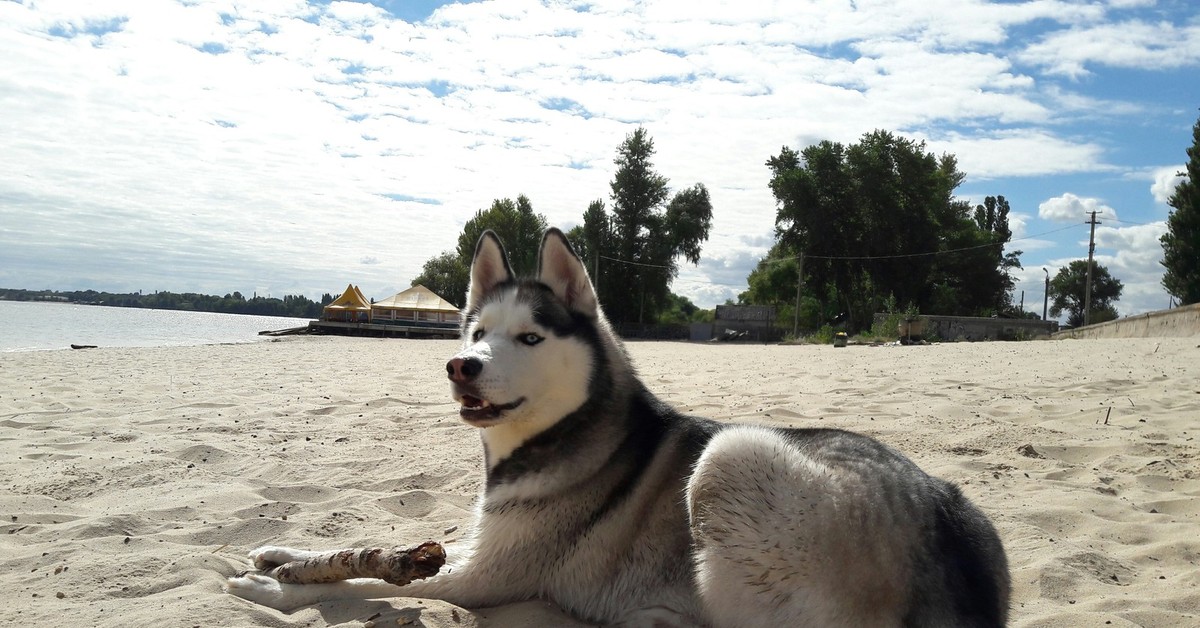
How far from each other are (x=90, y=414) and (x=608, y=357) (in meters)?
6.54

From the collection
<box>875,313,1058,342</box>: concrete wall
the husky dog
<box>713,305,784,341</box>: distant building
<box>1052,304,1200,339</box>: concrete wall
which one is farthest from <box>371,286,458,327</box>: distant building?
the husky dog

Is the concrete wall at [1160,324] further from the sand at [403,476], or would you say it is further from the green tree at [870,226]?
the green tree at [870,226]

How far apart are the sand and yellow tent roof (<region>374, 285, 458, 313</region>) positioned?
4330 cm

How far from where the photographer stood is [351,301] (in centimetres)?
5622

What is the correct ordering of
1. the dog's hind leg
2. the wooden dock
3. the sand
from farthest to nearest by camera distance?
1. the wooden dock
2. the sand
3. the dog's hind leg

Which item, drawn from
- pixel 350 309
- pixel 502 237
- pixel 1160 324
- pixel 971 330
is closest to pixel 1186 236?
pixel 971 330

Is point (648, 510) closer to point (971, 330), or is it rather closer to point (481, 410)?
point (481, 410)

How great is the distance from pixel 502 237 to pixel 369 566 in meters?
53.0

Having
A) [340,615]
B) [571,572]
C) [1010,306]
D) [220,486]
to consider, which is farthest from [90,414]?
[1010,306]

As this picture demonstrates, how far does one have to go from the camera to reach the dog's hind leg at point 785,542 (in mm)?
2613

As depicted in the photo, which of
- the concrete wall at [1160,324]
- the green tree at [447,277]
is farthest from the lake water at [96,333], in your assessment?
the concrete wall at [1160,324]

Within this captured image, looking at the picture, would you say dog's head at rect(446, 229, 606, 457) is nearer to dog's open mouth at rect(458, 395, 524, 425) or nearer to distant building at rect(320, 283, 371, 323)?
dog's open mouth at rect(458, 395, 524, 425)

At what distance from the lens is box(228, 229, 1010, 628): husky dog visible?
8.75 ft

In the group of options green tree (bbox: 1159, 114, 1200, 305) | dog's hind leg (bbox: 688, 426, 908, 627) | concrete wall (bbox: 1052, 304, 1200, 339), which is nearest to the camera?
dog's hind leg (bbox: 688, 426, 908, 627)
